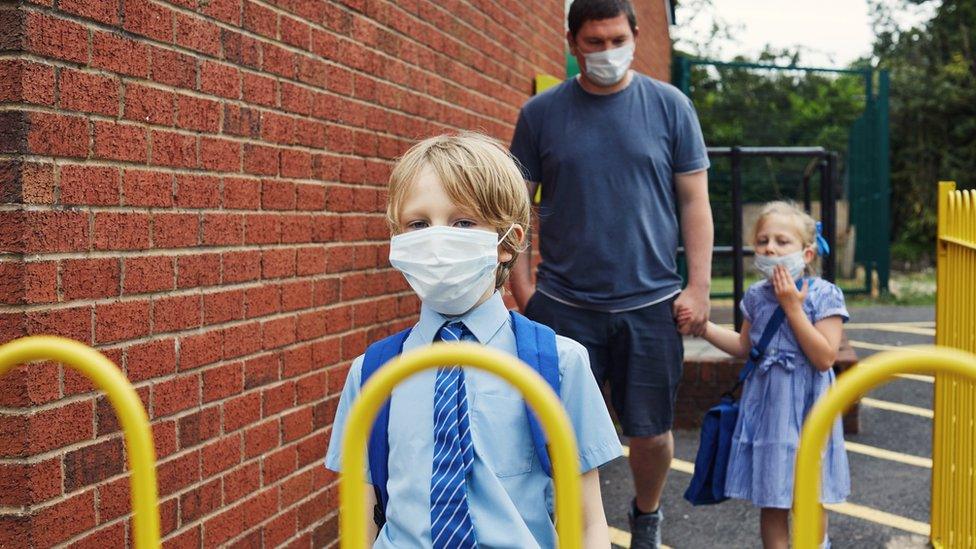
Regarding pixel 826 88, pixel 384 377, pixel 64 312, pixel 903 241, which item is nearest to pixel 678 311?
pixel 64 312

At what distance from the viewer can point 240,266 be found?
9.87 ft

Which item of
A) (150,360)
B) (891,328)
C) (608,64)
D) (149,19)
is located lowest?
(891,328)

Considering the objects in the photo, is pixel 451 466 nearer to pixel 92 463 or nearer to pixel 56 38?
pixel 92 463

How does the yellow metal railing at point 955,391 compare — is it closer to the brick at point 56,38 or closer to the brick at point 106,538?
the brick at point 106,538

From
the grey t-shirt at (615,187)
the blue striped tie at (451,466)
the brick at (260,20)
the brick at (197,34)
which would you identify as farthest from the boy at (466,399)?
the grey t-shirt at (615,187)

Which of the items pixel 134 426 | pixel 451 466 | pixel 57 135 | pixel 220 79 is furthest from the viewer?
pixel 220 79

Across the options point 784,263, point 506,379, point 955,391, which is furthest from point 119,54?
point 955,391

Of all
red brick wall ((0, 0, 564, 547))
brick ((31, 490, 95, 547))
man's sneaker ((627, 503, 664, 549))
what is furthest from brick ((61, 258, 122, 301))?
man's sneaker ((627, 503, 664, 549))

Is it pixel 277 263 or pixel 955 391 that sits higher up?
pixel 277 263

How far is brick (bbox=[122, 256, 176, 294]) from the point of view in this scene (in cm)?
247

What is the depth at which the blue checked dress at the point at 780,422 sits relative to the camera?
3.60 metres

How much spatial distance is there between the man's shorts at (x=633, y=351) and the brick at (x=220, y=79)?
4.96 ft

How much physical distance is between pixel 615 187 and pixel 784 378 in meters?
0.93

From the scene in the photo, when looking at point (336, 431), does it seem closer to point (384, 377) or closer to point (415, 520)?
point (415, 520)
